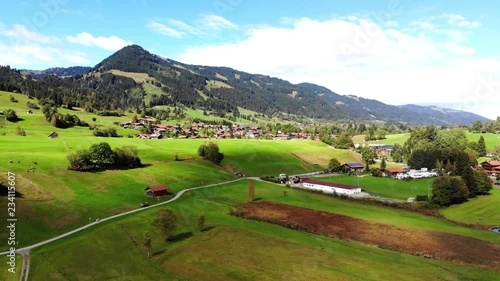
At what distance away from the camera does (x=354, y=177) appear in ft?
418

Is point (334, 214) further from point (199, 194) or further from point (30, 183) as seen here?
point (30, 183)

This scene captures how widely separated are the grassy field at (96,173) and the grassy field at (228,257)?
9527mm

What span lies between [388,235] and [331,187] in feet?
141

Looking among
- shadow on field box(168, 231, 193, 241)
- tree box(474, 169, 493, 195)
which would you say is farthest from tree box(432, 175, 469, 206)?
shadow on field box(168, 231, 193, 241)

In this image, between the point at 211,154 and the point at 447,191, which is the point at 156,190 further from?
the point at 447,191

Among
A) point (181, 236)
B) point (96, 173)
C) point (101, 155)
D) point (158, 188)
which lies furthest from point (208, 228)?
point (101, 155)

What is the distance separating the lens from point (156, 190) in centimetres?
8744

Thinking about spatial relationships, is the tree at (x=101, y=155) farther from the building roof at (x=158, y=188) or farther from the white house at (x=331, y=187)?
the white house at (x=331, y=187)

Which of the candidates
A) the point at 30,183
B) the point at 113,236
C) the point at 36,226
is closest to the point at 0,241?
the point at 36,226

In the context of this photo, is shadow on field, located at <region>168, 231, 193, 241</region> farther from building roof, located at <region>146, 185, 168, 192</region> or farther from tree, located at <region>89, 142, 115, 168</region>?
tree, located at <region>89, 142, 115, 168</region>

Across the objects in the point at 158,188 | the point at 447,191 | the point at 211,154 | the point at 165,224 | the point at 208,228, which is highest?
the point at 447,191

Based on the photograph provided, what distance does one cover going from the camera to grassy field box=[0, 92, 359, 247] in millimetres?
66562

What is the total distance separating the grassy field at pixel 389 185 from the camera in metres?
99.9

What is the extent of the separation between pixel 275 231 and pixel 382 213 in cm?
2932
